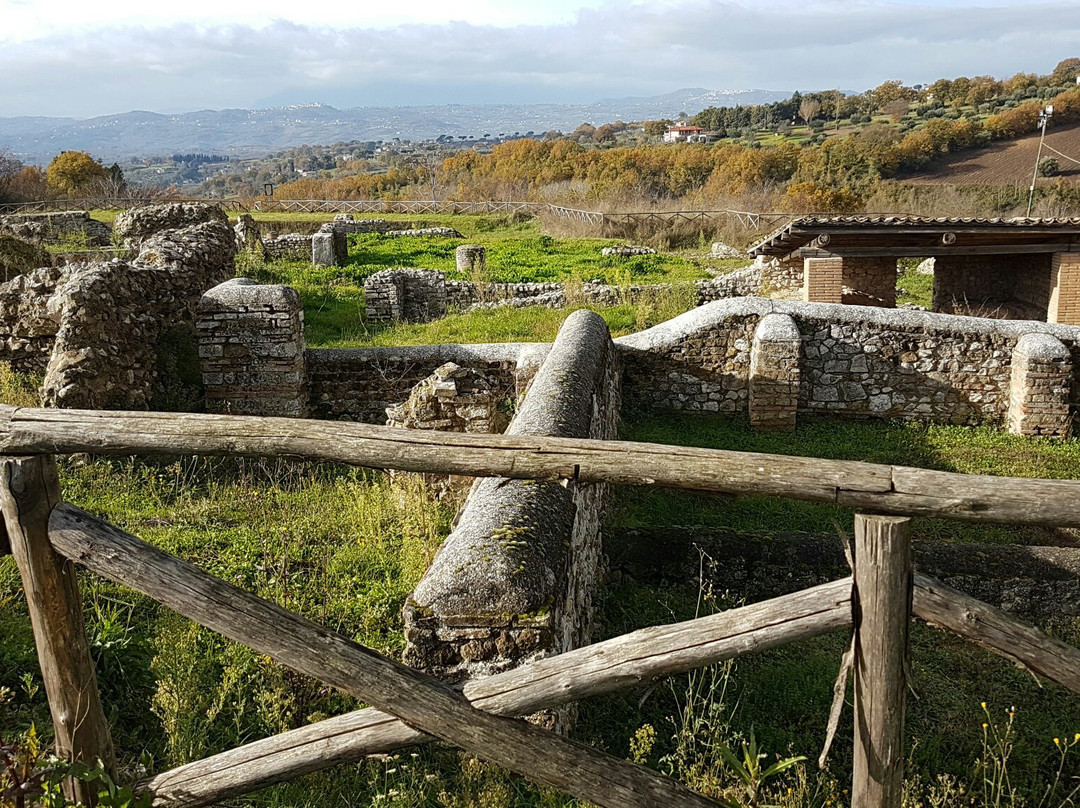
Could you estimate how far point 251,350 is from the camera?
8.01 meters

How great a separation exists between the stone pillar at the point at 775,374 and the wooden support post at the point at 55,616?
8165 mm

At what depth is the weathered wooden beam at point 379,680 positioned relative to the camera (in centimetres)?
223

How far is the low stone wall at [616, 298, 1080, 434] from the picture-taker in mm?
9938

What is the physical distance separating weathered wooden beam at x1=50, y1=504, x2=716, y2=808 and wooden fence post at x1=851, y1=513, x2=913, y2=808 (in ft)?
1.43

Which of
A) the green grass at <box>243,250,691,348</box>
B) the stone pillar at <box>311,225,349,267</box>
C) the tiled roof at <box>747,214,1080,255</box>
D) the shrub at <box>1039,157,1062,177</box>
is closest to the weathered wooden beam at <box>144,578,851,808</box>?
the green grass at <box>243,250,691,348</box>

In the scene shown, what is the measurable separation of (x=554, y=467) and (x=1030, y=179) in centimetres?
4669

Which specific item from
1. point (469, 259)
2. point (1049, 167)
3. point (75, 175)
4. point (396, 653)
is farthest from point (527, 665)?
point (1049, 167)

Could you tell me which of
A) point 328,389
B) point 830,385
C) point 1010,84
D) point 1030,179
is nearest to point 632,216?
point 830,385

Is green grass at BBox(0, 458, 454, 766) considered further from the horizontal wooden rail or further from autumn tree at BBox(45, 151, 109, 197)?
autumn tree at BBox(45, 151, 109, 197)

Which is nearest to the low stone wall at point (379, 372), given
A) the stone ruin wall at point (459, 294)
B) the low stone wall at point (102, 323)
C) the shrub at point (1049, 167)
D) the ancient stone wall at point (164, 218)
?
the low stone wall at point (102, 323)

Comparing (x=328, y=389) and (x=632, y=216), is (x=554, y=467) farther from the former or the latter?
(x=632, y=216)

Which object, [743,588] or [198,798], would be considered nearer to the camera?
[198,798]

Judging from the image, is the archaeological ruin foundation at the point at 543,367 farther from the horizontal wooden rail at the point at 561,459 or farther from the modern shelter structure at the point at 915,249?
the modern shelter structure at the point at 915,249

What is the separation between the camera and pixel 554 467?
7.27 feet
